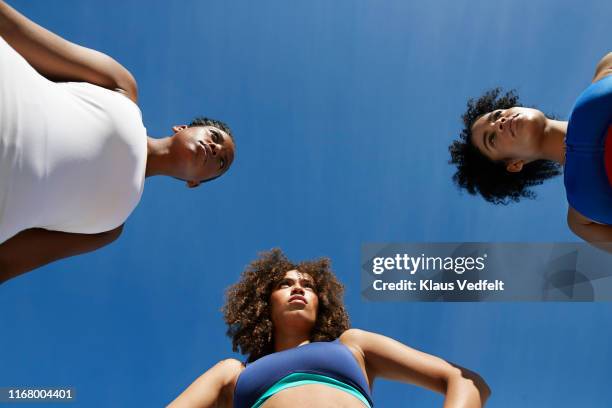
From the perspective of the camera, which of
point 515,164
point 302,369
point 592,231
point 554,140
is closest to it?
point 302,369

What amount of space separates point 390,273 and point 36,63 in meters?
3.19

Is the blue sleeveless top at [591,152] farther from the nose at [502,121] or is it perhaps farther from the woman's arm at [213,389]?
the woman's arm at [213,389]

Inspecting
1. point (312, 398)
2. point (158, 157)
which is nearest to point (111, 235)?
point (158, 157)

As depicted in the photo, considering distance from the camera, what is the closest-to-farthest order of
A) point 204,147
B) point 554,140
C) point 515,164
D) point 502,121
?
point 204,147 → point 554,140 → point 502,121 → point 515,164

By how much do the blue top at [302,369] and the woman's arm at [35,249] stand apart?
123 centimetres

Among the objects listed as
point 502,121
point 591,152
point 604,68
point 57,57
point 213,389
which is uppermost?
point 57,57

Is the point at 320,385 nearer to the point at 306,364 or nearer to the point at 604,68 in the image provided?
the point at 306,364

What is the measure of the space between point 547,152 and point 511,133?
0.29 meters

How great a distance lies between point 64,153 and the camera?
2.32m

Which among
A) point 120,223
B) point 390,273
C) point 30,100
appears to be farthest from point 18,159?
point 390,273

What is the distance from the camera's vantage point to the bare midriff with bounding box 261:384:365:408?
2.71m

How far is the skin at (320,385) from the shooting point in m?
2.81

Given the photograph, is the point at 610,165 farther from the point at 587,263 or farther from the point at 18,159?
the point at 18,159

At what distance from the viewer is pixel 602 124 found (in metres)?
3.05
